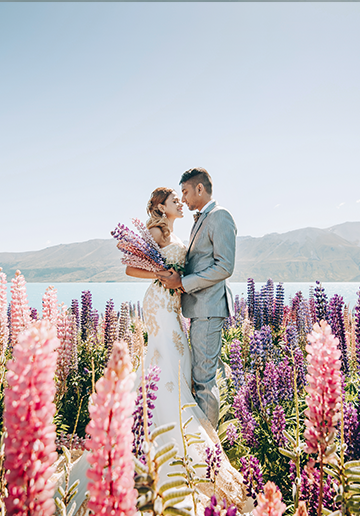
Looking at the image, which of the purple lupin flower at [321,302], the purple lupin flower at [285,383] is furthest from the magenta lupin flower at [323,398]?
the purple lupin flower at [285,383]

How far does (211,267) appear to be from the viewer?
11.5ft

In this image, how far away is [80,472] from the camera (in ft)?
8.36

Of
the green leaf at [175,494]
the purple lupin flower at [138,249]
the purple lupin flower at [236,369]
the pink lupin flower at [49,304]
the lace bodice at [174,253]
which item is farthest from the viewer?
the purple lupin flower at [236,369]

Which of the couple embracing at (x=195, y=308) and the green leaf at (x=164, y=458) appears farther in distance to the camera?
the couple embracing at (x=195, y=308)

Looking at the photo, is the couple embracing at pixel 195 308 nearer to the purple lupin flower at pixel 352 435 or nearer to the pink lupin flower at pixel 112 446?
the purple lupin flower at pixel 352 435

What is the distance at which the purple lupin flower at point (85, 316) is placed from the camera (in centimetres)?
646

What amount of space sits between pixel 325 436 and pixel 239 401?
108 inches

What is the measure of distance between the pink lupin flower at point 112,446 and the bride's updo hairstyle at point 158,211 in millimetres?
3459

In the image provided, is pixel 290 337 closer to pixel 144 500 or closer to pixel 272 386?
pixel 272 386

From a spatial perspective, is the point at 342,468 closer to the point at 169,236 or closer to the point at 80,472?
the point at 80,472

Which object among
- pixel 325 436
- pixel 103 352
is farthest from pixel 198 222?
pixel 103 352

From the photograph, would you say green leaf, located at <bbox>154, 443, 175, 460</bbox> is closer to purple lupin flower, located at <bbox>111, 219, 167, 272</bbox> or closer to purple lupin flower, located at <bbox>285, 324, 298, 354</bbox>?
purple lupin flower, located at <bbox>111, 219, 167, 272</bbox>

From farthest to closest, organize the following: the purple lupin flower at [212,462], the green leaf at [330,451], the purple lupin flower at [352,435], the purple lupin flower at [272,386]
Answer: the purple lupin flower at [272,386] < the purple lupin flower at [352,435] < the purple lupin flower at [212,462] < the green leaf at [330,451]

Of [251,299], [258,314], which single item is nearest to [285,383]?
[258,314]
